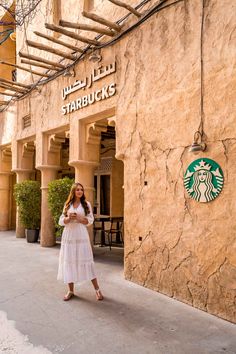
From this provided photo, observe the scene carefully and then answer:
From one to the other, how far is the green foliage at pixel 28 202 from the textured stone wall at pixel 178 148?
16.4ft

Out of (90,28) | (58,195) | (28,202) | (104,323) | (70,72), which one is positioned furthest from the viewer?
(28,202)

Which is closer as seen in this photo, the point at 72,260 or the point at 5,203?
the point at 72,260

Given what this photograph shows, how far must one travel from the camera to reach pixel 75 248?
4.34m

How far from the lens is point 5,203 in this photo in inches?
503

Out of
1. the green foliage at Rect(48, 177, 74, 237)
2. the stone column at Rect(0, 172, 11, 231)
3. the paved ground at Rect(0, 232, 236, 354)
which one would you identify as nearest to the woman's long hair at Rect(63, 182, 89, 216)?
the paved ground at Rect(0, 232, 236, 354)

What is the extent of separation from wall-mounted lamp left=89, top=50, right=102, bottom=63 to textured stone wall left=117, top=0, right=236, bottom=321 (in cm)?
80

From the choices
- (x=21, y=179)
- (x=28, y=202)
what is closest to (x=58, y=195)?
(x=28, y=202)

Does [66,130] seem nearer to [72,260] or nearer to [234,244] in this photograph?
[72,260]

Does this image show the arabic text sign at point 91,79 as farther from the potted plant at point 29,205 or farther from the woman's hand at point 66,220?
the potted plant at point 29,205

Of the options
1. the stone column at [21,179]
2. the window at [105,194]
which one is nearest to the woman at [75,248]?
the stone column at [21,179]

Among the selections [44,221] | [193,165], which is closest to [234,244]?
[193,165]

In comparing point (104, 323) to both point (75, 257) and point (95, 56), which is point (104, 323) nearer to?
point (75, 257)

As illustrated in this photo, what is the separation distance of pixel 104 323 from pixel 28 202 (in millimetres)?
6632

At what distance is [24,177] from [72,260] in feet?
23.0
